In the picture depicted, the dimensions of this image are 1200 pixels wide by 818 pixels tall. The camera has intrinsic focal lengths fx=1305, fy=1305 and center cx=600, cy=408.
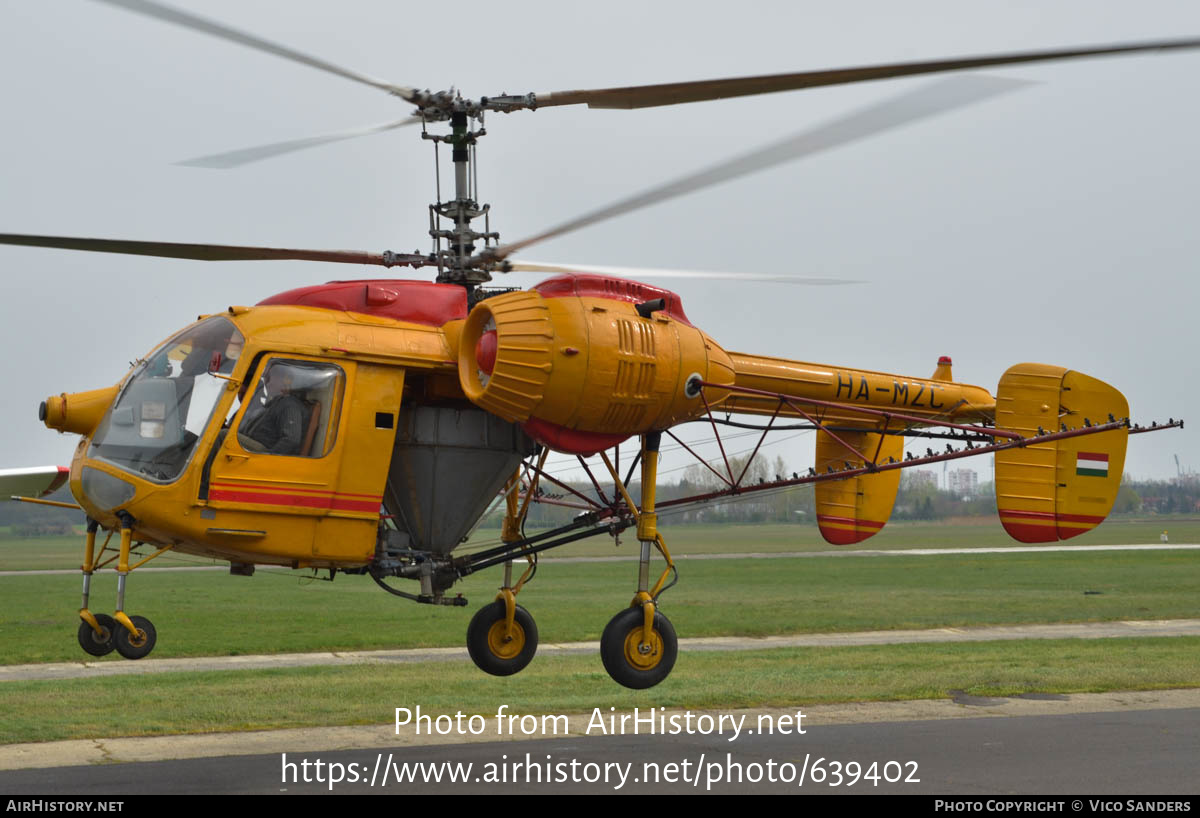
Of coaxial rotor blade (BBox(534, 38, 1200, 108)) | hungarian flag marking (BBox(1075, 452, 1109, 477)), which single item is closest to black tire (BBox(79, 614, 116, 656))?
coaxial rotor blade (BBox(534, 38, 1200, 108))

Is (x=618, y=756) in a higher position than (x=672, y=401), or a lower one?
lower

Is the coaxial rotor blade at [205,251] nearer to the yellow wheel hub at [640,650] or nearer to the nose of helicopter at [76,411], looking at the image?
the nose of helicopter at [76,411]

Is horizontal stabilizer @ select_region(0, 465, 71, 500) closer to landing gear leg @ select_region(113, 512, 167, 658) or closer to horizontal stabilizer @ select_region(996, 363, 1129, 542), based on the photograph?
landing gear leg @ select_region(113, 512, 167, 658)

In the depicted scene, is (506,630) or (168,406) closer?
(168,406)

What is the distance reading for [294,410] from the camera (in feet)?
36.8

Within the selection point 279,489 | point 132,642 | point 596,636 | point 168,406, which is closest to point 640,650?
point 279,489

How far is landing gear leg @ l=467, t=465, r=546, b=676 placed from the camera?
13750mm

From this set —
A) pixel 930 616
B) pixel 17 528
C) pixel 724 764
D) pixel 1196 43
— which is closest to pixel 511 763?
pixel 724 764

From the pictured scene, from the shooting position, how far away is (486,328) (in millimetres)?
11898

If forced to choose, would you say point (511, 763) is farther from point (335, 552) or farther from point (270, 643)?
point (270, 643)

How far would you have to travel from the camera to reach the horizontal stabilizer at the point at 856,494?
15.9 m

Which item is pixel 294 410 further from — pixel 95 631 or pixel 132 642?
pixel 95 631

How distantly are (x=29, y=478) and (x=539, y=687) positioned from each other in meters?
8.97

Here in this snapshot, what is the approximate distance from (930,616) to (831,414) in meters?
20.2
